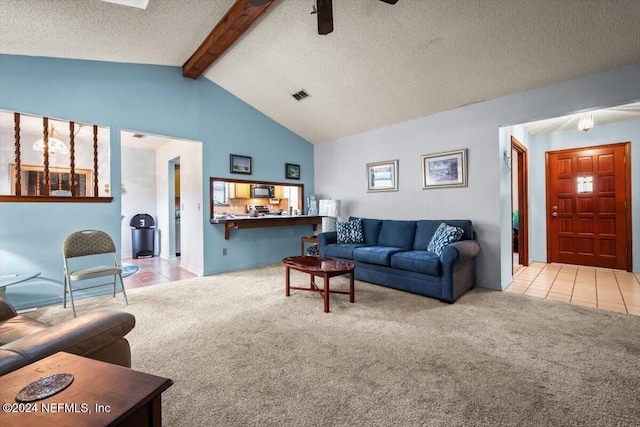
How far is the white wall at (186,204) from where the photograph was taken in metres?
4.71

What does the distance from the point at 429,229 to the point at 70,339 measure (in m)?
3.88

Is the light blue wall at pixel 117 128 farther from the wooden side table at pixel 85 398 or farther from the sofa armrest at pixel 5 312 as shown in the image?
the wooden side table at pixel 85 398

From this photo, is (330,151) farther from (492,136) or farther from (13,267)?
(13,267)

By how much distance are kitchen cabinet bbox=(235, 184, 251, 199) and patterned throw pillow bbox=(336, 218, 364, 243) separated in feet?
7.95

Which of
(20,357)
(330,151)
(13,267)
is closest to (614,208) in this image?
(330,151)

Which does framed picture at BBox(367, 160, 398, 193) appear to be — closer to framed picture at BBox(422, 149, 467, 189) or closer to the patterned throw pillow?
framed picture at BBox(422, 149, 467, 189)

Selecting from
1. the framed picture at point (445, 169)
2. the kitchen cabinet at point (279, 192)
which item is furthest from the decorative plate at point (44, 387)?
the kitchen cabinet at point (279, 192)

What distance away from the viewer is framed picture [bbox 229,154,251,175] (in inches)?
193

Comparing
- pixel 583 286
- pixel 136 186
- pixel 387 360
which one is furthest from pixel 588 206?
pixel 136 186

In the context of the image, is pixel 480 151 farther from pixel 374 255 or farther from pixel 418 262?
pixel 374 255

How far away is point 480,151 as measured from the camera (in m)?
3.82

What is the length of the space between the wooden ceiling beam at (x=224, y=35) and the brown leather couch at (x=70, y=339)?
2350 millimetres

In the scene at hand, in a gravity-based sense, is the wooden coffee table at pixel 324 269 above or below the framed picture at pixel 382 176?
below

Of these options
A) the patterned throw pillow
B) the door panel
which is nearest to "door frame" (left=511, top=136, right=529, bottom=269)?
the door panel
